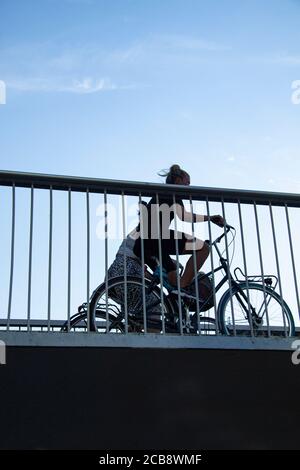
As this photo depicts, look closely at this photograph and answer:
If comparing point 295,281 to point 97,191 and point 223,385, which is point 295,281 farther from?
point 97,191

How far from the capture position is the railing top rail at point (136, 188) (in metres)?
4.78

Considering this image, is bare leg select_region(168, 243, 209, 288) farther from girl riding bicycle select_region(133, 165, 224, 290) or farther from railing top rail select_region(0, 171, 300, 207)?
railing top rail select_region(0, 171, 300, 207)

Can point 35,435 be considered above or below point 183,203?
below

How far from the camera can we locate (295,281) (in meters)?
4.98

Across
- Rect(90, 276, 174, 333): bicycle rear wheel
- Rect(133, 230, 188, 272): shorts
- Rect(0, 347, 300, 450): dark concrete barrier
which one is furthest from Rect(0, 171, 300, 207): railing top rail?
Rect(0, 347, 300, 450): dark concrete barrier

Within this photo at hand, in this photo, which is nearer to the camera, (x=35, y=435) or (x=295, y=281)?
(x=35, y=435)

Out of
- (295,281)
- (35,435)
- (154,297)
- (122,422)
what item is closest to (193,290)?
(154,297)

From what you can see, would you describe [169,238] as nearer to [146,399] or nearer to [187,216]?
[187,216]

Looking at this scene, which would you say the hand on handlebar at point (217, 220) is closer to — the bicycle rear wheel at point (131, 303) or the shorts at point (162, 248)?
the shorts at point (162, 248)

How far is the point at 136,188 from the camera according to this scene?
4941 millimetres

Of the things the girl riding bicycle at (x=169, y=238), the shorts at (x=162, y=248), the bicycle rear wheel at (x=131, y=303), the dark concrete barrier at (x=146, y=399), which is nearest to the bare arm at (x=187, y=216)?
the girl riding bicycle at (x=169, y=238)

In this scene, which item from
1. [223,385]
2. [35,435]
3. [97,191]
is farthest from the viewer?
[97,191]
